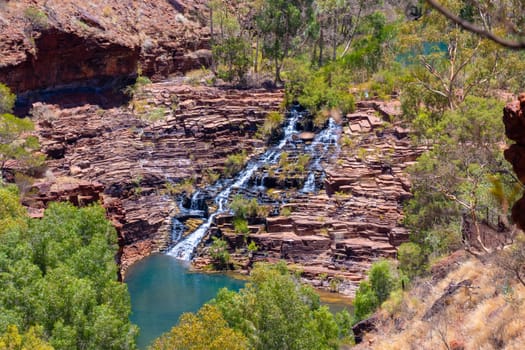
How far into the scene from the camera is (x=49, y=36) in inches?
1604

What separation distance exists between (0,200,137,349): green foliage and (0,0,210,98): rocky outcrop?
2421 centimetres

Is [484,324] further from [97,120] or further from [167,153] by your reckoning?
[97,120]

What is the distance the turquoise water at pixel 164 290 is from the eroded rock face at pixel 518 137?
19.3 m

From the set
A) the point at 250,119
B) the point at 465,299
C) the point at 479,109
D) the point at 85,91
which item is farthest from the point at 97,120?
the point at 465,299

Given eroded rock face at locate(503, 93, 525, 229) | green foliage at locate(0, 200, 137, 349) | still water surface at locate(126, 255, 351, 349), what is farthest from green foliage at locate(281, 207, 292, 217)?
eroded rock face at locate(503, 93, 525, 229)

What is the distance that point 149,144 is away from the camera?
40594 mm

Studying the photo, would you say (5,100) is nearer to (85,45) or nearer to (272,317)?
(85,45)

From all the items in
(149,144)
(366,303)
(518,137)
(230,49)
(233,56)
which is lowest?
(366,303)

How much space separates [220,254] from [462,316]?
2074 centimetres

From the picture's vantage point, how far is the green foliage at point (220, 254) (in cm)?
3266

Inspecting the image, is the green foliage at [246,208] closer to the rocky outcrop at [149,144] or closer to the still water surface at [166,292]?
the still water surface at [166,292]

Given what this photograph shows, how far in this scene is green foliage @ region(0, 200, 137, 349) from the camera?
1479 cm

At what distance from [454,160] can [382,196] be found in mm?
11781

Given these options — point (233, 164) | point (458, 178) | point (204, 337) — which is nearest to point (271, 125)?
point (233, 164)
